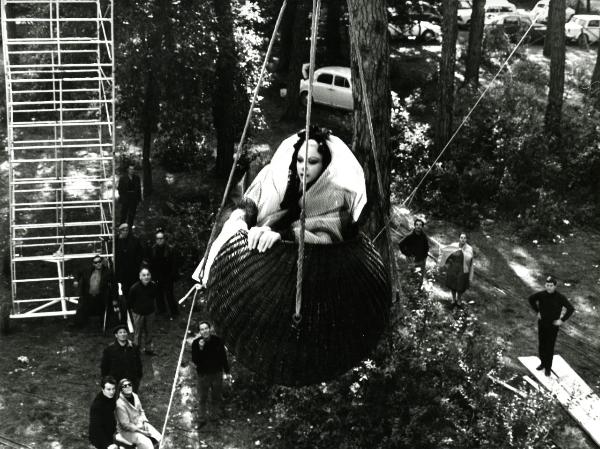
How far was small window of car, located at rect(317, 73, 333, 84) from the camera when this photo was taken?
78.6ft

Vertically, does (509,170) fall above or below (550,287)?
below

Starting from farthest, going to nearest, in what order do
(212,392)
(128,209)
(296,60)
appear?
1. (296,60)
2. (128,209)
3. (212,392)

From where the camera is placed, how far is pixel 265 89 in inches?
970

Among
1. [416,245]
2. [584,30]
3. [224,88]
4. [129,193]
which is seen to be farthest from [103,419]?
[584,30]

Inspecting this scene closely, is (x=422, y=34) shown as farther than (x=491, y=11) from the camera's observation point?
No

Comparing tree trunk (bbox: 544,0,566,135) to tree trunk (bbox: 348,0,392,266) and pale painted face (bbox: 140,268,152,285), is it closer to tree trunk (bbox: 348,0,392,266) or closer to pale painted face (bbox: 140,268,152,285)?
tree trunk (bbox: 348,0,392,266)

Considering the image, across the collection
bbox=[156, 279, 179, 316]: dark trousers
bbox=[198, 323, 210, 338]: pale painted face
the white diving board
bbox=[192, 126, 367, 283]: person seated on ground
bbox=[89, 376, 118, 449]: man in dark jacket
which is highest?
bbox=[192, 126, 367, 283]: person seated on ground

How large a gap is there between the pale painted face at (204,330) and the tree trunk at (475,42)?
1605cm

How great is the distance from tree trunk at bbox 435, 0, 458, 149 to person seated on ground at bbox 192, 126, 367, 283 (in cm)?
1554

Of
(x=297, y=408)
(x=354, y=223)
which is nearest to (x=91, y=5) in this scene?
(x=297, y=408)

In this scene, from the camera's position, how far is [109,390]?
348 inches

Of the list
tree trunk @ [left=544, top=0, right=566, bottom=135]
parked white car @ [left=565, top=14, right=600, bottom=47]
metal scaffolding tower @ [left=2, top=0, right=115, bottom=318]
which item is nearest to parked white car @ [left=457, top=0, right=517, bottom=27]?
parked white car @ [left=565, top=14, right=600, bottom=47]

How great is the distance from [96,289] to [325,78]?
42.9ft

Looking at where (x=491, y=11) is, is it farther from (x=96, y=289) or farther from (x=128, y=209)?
(x=96, y=289)
